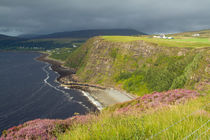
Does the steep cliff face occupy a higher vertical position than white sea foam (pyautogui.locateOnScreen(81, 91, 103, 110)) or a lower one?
higher

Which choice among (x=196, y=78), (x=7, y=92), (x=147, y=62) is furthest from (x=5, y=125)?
(x=147, y=62)

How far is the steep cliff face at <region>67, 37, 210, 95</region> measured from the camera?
53.0 metres

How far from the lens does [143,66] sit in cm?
8812

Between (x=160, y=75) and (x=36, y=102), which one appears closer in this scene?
(x=36, y=102)

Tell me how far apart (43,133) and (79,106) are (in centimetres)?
5334

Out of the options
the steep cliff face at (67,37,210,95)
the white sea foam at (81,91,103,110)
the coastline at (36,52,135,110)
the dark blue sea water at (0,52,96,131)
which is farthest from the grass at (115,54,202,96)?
the dark blue sea water at (0,52,96,131)

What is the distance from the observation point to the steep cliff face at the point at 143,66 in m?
53.0

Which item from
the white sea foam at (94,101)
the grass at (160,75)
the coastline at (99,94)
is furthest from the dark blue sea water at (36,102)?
the grass at (160,75)

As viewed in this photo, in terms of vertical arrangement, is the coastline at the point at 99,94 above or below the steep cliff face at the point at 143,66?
below

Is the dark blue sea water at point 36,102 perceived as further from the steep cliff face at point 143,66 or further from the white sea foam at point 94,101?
the steep cliff face at point 143,66

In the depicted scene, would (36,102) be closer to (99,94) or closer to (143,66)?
(99,94)

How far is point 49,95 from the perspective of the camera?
74.1 metres

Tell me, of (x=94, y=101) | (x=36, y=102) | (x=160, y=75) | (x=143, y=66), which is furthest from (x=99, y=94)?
(x=143, y=66)

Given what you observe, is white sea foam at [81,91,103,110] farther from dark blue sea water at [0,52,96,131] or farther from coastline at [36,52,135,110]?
dark blue sea water at [0,52,96,131]
